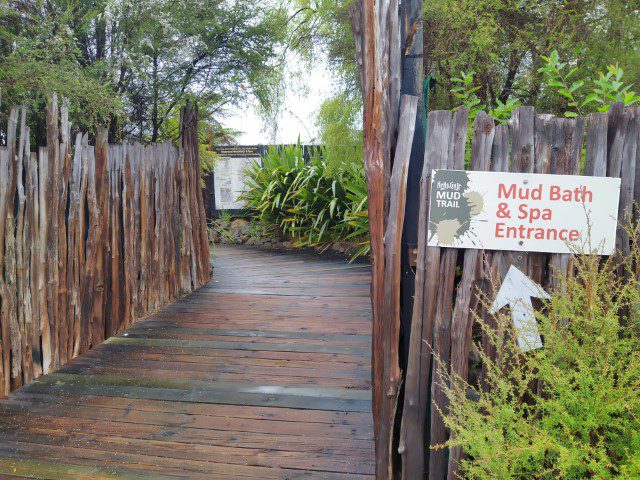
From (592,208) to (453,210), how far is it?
1.59ft

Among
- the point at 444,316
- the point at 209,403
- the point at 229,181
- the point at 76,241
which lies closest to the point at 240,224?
the point at 229,181

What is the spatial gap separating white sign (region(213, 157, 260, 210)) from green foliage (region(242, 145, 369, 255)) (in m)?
1.05

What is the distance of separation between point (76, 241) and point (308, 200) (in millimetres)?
5624

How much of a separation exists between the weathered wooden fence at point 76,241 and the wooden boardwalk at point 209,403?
0.77 ft

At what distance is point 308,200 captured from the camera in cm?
971

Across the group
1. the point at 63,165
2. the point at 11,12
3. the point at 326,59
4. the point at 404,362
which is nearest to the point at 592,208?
the point at 404,362

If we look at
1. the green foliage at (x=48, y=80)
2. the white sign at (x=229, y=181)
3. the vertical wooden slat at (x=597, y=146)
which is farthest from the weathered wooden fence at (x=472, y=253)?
the white sign at (x=229, y=181)

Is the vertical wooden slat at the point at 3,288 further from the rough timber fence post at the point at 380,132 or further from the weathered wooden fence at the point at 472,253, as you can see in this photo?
the weathered wooden fence at the point at 472,253

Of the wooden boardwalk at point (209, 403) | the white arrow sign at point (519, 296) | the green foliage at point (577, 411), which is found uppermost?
the white arrow sign at point (519, 296)

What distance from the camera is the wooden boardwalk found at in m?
2.96

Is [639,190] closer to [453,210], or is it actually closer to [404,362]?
[453,210]

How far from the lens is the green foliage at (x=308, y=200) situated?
869 cm

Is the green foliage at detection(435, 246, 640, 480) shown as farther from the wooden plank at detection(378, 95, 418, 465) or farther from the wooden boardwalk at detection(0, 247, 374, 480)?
the wooden boardwalk at detection(0, 247, 374, 480)

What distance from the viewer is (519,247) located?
2166mm
